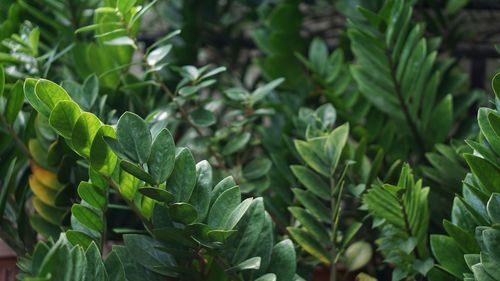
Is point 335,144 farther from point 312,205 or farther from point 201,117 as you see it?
point 201,117

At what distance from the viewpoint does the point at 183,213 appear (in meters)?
0.68

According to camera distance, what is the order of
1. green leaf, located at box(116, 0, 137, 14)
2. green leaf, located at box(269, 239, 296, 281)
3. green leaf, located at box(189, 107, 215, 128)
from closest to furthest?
green leaf, located at box(269, 239, 296, 281) < green leaf, located at box(116, 0, 137, 14) < green leaf, located at box(189, 107, 215, 128)

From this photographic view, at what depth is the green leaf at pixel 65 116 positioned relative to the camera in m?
0.66

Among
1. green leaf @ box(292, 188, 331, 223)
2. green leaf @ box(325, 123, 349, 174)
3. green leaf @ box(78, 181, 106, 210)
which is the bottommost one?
green leaf @ box(292, 188, 331, 223)

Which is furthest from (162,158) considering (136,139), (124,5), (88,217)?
(124,5)

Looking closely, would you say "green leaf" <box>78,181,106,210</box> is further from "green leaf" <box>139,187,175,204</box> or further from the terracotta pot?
the terracotta pot

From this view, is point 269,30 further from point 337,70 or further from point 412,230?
point 412,230

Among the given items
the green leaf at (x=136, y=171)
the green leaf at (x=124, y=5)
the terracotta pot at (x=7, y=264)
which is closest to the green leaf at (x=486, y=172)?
the green leaf at (x=136, y=171)

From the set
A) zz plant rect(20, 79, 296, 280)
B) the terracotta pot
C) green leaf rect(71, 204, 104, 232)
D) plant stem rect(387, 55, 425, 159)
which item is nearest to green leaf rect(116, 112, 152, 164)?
zz plant rect(20, 79, 296, 280)

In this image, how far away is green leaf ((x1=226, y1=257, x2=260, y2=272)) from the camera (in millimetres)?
670

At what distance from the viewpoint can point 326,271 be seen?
1.04 metres

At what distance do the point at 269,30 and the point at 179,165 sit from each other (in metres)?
0.69

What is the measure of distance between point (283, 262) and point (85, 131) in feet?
0.73

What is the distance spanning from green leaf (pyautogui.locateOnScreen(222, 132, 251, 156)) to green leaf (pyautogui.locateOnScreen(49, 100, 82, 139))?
400 mm
